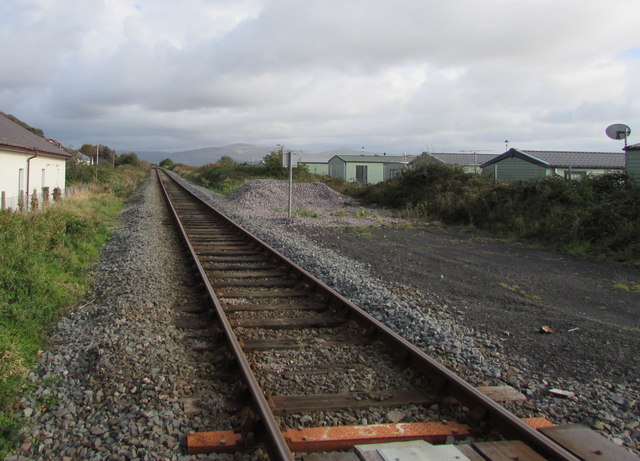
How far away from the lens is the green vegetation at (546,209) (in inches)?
522

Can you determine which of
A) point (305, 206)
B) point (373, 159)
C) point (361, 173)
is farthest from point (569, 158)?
point (373, 159)

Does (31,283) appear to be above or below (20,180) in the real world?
below

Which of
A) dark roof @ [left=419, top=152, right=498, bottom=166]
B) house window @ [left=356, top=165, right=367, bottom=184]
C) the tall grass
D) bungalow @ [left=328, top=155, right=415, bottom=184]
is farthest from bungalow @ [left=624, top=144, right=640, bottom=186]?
house window @ [left=356, top=165, right=367, bottom=184]

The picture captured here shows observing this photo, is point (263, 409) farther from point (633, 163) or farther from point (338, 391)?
point (633, 163)

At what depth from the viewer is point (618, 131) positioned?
59.4 ft

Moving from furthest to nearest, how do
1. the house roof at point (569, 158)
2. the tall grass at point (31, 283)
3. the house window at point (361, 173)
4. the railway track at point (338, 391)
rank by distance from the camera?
the house window at point (361, 173) → the house roof at point (569, 158) → the tall grass at point (31, 283) → the railway track at point (338, 391)

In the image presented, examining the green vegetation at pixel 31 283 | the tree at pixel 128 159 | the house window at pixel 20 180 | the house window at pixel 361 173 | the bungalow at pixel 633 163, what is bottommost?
the green vegetation at pixel 31 283

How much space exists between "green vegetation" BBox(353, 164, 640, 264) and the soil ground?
1.01 m

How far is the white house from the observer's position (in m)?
17.6

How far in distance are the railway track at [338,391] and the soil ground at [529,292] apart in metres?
1.39

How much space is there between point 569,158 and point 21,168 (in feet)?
91.2

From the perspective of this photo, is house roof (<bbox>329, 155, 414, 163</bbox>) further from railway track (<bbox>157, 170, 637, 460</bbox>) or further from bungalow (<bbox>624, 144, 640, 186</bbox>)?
railway track (<bbox>157, 170, 637, 460</bbox>)

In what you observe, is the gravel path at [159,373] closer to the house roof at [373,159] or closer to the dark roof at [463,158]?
the dark roof at [463,158]

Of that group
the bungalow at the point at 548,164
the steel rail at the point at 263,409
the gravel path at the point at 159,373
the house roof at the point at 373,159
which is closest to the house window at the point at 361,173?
the house roof at the point at 373,159
